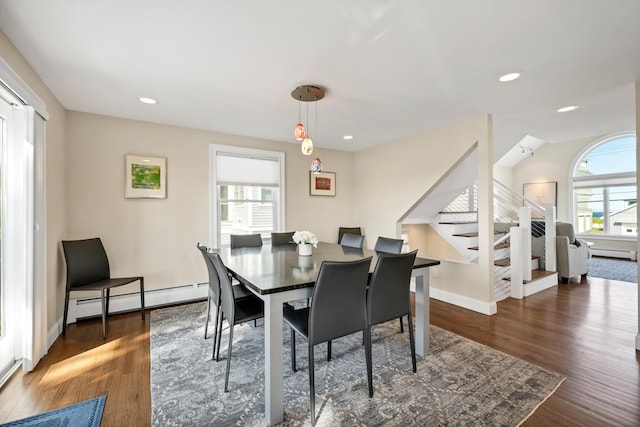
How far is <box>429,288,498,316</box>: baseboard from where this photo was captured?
324 centimetres

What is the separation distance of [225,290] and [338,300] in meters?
0.86

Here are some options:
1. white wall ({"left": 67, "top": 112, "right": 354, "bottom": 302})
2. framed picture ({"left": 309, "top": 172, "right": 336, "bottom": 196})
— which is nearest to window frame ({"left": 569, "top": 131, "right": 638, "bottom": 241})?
framed picture ({"left": 309, "top": 172, "right": 336, "bottom": 196})

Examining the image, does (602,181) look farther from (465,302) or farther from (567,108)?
(465,302)

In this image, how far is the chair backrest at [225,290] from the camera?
1918 millimetres

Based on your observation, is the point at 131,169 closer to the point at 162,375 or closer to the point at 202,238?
the point at 202,238

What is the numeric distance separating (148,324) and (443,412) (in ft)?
9.50

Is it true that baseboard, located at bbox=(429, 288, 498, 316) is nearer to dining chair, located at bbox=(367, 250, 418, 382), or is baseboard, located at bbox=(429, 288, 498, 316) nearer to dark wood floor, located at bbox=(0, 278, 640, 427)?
dark wood floor, located at bbox=(0, 278, 640, 427)

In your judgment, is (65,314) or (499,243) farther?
(499,243)

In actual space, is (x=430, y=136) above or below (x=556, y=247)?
above

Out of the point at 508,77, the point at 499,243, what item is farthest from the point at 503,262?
the point at 508,77

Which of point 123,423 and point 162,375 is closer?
point 123,423

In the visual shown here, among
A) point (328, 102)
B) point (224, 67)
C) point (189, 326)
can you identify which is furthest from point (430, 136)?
point (189, 326)

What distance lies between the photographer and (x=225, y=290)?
2035mm

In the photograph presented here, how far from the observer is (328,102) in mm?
2877
